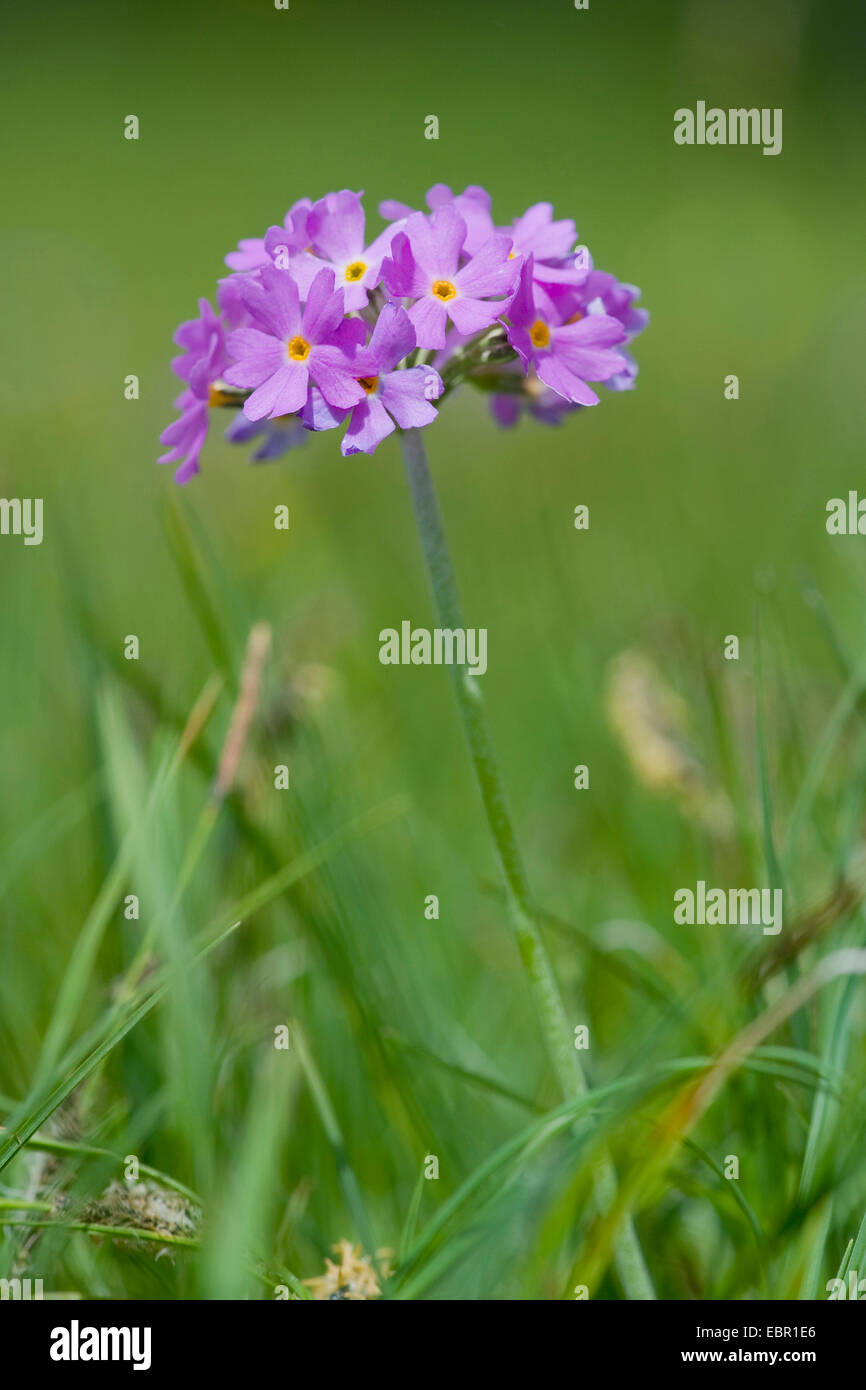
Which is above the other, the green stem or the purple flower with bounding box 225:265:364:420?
the purple flower with bounding box 225:265:364:420

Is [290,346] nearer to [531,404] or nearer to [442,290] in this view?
[442,290]

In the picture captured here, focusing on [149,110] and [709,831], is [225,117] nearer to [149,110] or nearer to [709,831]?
[149,110]
